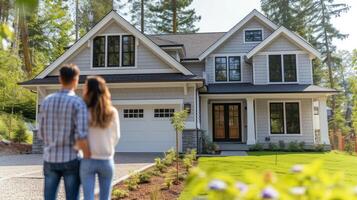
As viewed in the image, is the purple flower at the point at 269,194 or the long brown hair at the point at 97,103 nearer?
the purple flower at the point at 269,194

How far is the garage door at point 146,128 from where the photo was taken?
15.3 m

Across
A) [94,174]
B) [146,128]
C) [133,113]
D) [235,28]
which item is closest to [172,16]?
[235,28]

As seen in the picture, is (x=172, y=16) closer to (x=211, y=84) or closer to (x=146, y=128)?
(x=211, y=84)

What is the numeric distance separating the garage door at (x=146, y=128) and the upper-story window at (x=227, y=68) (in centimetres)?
477

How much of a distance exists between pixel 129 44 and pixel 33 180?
31.1 ft

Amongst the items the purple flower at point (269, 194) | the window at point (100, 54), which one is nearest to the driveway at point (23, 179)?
the purple flower at point (269, 194)

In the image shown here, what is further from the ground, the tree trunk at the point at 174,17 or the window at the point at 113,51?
the tree trunk at the point at 174,17

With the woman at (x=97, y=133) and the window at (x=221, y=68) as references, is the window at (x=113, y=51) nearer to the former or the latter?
the window at (x=221, y=68)

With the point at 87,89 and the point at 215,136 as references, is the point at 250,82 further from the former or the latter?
the point at 87,89

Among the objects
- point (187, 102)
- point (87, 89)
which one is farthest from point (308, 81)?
point (87, 89)

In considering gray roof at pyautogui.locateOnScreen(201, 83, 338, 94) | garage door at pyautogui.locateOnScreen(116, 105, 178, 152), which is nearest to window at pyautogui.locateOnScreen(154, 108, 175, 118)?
garage door at pyautogui.locateOnScreen(116, 105, 178, 152)

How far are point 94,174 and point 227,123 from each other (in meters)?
15.1

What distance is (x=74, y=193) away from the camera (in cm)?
370

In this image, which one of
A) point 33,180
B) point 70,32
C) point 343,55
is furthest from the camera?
point 343,55
